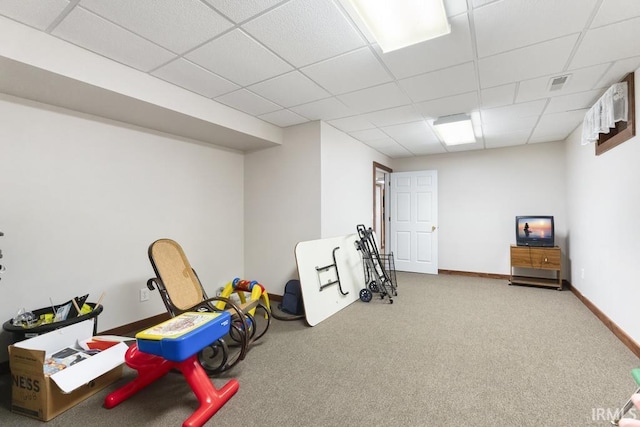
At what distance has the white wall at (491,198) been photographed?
4.80 m

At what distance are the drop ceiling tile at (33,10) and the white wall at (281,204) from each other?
2.51 meters

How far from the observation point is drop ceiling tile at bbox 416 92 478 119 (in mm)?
3010

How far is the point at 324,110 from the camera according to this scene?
334 cm

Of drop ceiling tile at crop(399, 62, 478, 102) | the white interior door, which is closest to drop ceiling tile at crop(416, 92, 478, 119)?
drop ceiling tile at crop(399, 62, 478, 102)

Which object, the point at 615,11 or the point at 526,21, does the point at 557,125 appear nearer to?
the point at 615,11

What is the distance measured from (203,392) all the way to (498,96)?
3718 mm

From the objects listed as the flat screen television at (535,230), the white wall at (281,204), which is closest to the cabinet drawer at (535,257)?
the flat screen television at (535,230)

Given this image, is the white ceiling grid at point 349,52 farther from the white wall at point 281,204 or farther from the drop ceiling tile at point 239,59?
the white wall at point 281,204

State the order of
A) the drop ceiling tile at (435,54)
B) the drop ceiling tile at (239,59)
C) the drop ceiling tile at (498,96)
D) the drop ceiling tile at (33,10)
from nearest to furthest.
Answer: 1. the drop ceiling tile at (33,10)
2. the drop ceiling tile at (435,54)
3. the drop ceiling tile at (239,59)
4. the drop ceiling tile at (498,96)

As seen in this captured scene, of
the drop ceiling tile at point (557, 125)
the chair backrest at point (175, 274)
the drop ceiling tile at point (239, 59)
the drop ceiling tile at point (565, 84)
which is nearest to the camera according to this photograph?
the drop ceiling tile at point (239, 59)

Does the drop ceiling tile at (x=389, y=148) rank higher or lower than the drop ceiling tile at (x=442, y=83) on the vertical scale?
higher

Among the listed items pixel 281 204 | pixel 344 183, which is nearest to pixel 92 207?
pixel 281 204

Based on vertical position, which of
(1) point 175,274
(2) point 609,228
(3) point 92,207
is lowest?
(1) point 175,274

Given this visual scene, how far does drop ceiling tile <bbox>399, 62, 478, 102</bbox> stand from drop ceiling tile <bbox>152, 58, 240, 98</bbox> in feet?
5.57
